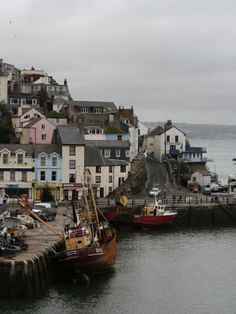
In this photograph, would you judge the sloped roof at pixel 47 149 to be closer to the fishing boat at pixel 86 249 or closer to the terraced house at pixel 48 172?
the terraced house at pixel 48 172

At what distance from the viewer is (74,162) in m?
71.9

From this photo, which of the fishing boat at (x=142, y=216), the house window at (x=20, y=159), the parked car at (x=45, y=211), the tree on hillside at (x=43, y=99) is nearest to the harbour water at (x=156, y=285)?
the parked car at (x=45, y=211)

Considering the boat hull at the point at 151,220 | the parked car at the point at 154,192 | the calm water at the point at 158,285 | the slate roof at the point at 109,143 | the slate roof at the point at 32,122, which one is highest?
the slate roof at the point at 32,122

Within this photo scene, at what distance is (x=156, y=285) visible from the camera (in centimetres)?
4272

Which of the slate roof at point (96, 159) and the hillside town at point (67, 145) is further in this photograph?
the slate roof at point (96, 159)

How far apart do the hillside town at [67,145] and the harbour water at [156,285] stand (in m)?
16.7

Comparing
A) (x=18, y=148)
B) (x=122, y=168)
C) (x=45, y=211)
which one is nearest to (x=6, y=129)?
(x=18, y=148)

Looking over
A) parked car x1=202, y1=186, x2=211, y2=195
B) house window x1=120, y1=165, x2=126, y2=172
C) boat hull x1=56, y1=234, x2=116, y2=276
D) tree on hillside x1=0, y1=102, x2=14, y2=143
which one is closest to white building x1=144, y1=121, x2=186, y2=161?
parked car x1=202, y1=186, x2=211, y2=195

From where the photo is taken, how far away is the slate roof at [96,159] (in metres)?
74.2

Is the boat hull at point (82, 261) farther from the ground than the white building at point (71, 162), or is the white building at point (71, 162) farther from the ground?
the white building at point (71, 162)

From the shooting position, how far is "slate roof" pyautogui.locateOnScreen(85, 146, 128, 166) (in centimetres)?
7425

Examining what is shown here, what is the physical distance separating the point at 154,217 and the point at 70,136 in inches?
569

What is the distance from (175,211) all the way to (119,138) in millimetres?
22400

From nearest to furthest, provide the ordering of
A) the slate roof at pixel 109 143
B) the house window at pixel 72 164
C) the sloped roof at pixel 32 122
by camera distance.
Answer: the house window at pixel 72 164 < the sloped roof at pixel 32 122 < the slate roof at pixel 109 143
